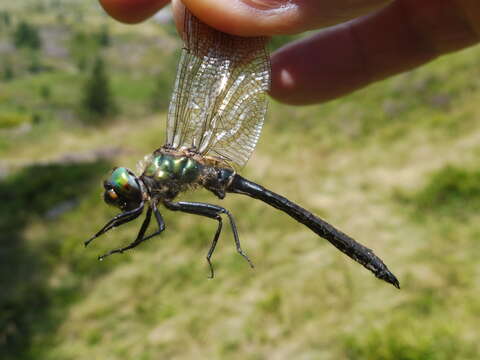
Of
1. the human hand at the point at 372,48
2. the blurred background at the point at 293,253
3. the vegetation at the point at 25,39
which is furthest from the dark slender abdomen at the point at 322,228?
the vegetation at the point at 25,39

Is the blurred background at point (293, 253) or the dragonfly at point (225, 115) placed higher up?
the dragonfly at point (225, 115)

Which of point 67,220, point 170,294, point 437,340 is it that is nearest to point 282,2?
point 437,340

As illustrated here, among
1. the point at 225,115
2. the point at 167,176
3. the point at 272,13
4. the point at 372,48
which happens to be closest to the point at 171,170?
the point at 167,176

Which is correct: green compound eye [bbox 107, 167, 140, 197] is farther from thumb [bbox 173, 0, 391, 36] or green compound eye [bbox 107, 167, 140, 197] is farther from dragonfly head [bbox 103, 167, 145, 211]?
thumb [bbox 173, 0, 391, 36]

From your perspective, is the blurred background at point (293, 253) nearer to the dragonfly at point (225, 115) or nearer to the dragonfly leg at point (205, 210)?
the dragonfly at point (225, 115)

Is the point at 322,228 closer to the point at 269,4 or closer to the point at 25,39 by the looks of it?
the point at 269,4

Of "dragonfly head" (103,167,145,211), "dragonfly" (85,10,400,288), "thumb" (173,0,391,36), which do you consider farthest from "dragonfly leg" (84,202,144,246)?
"thumb" (173,0,391,36)
